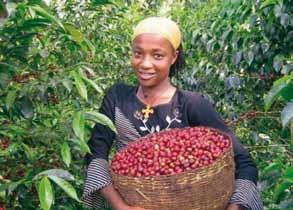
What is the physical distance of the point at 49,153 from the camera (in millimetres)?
2221

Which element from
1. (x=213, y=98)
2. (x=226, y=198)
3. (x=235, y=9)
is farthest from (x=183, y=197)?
(x=213, y=98)

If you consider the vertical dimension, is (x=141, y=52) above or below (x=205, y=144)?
above

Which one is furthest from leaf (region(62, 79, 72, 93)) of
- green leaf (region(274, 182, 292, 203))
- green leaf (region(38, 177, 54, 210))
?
green leaf (region(274, 182, 292, 203))

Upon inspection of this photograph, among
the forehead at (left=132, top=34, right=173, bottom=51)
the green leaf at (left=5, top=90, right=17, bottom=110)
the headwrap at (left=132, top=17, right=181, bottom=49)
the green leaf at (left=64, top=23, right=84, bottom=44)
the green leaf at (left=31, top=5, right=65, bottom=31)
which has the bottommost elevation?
the green leaf at (left=5, top=90, right=17, bottom=110)

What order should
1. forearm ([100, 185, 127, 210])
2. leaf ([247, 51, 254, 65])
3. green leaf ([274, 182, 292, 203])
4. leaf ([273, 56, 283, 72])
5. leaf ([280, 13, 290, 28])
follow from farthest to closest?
leaf ([247, 51, 254, 65]) → leaf ([273, 56, 283, 72]) → leaf ([280, 13, 290, 28]) → forearm ([100, 185, 127, 210]) → green leaf ([274, 182, 292, 203])

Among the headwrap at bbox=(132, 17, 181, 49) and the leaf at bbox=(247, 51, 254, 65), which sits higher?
the headwrap at bbox=(132, 17, 181, 49)

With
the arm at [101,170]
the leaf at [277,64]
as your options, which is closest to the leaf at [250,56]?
the leaf at [277,64]

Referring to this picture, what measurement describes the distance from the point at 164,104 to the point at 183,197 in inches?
17.5

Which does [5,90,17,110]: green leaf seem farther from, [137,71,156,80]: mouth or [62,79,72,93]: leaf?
[137,71,156,80]: mouth

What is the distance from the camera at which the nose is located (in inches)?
81.0

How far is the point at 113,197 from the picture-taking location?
76.9 inches

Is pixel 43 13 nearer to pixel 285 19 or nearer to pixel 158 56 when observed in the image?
pixel 158 56

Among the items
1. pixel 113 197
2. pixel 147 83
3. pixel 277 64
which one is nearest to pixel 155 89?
pixel 147 83

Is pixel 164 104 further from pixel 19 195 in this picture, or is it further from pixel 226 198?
pixel 19 195
